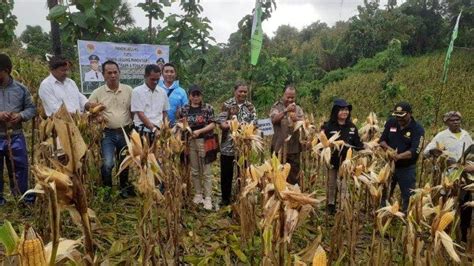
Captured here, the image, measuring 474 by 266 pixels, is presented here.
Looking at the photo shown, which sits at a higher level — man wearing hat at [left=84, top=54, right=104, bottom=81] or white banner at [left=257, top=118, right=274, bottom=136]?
man wearing hat at [left=84, top=54, right=104, bottom=81]

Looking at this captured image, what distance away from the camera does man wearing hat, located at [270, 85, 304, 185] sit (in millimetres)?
4242

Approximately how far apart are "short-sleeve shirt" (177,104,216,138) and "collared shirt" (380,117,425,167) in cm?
196

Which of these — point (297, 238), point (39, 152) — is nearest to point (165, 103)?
point (39, 152)

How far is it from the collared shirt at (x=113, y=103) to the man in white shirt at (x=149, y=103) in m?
0.13

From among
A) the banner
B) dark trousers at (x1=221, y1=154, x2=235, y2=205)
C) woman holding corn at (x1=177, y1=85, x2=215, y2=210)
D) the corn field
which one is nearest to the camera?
the corn field

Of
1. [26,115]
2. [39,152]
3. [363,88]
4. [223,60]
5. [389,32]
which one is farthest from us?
[223,60]

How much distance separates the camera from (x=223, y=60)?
25.8 m

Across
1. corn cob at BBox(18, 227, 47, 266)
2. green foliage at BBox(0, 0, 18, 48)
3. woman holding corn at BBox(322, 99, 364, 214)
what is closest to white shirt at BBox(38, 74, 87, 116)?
woman holding corn at BBox(322, 99, 364, 214)

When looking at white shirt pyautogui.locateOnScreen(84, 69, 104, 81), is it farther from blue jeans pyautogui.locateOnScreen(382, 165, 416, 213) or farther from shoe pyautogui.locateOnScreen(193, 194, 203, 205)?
blue jeans pyautogui.locateOnScreen(382, 165, 416, 213)

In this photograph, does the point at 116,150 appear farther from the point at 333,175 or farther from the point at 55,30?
the point at 333,175

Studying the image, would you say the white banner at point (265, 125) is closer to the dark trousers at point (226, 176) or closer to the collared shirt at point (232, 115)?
the collared shirt at point (232, 115)

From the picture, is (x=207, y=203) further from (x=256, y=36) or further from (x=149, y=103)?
(x=256, y=36)

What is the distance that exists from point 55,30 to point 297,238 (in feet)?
11.1

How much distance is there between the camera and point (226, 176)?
14.1 feet
